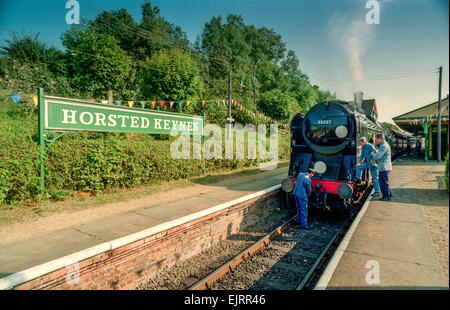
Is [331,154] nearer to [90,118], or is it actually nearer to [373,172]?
[373,172]

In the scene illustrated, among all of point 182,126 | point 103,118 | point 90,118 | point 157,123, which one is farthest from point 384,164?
point 90,118

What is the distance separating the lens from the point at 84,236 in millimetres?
4363

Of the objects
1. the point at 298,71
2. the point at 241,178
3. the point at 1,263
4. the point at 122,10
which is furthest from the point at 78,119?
the point at 298,71

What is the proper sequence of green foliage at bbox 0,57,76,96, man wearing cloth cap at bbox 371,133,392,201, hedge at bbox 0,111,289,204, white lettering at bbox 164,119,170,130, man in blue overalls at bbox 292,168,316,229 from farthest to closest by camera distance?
green foliage at bbox 0,57,76,96 → white lettering at bbox 164,119,170,130 → man in blue overalls at bbox 292,168,316,229 → man wearing cloth cap at bbox 371,133,392,201 → hedge at bbox 0,111,289,204

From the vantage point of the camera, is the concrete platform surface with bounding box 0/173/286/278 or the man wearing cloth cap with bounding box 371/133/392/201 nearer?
the concrete platform surface with bounding box 0/173/286/278

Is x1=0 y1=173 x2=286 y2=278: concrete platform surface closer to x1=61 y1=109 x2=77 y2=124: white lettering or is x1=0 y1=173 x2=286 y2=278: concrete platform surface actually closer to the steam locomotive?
the steam locomotive

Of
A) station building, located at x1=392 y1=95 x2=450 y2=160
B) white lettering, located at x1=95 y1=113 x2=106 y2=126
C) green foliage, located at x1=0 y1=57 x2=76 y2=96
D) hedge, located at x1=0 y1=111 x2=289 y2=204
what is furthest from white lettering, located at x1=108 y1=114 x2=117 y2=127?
station building, located at x1=392 y1=95 x2=450 y2=160

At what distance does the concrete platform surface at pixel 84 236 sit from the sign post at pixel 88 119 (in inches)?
82.9

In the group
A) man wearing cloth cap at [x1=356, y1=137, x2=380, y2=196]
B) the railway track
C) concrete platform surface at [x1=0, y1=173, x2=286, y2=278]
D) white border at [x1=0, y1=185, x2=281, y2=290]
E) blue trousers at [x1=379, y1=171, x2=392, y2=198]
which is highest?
man wearing cloth cap at [x1=356, y1=137, x2=380, y2=196]

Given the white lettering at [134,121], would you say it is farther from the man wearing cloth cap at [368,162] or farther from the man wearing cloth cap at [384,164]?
the man wearing cloth cap at [384,164]

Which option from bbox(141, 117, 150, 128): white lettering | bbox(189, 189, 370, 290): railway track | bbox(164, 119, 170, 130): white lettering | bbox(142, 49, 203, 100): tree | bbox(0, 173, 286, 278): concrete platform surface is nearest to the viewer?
bbox(0, 173, 286, 278): concrete platform surface

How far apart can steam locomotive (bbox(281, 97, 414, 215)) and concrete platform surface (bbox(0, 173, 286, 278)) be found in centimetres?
285

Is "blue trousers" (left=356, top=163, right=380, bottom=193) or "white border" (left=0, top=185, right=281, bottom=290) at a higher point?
→ "blue trousers" (left=356, top=163, right=380, bottom=193)

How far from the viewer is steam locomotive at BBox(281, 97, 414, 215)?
22.1 feet
